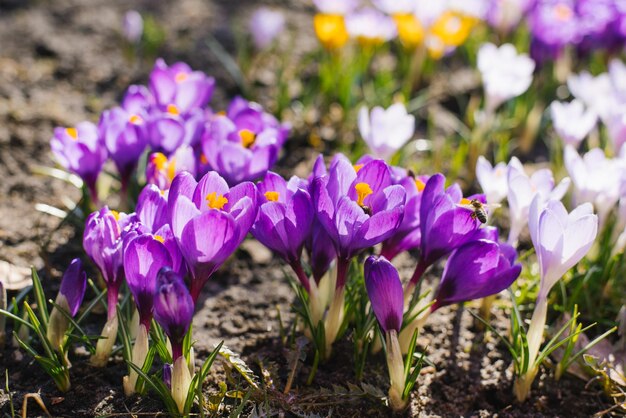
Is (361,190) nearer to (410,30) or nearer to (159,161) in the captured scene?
(159,161)

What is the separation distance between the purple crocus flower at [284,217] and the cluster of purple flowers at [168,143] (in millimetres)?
303

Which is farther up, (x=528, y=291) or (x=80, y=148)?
(x=80, y=148)

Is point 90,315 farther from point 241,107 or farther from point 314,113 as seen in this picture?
point 314,113

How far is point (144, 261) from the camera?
60.9 inches

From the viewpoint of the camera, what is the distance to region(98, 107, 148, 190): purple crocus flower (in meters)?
2.11

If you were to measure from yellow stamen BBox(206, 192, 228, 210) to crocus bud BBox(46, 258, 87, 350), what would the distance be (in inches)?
15.3

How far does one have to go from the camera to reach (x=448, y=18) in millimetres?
3393

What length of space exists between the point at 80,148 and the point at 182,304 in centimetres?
79

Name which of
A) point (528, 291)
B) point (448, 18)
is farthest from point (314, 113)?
point (528, 291)

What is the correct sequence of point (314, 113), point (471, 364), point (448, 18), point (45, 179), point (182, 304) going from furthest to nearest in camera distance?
1. point (448, 18)
2. point (314, 113)
3. point (45, 179)
4. point (471, 364)
5. point (182, 304)

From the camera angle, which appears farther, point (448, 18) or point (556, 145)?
point (448, 18)

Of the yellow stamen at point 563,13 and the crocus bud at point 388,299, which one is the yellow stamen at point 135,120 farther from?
the yellow stamen at point 563,13

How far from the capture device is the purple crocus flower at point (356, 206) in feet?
5.37

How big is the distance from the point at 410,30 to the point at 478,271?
1844mm
